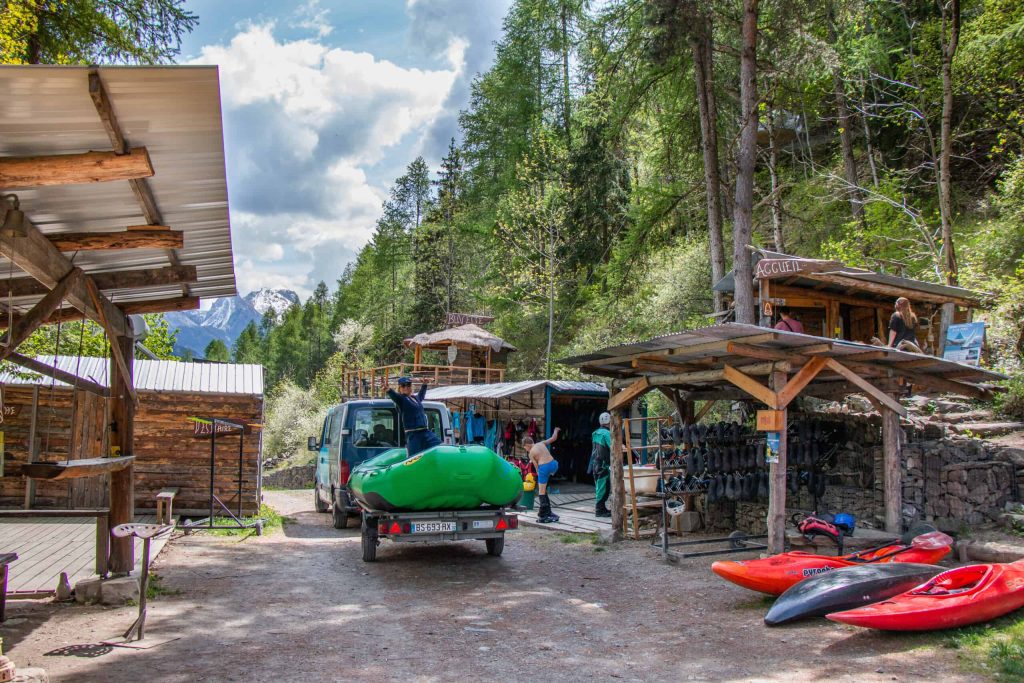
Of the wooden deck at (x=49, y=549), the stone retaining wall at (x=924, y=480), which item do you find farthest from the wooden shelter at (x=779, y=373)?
the wooden deck at (x=49, y=549)

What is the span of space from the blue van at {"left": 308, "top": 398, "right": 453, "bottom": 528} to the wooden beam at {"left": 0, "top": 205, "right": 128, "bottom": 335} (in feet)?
16.0

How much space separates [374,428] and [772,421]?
6.46m

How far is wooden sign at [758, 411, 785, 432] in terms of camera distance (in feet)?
28.3

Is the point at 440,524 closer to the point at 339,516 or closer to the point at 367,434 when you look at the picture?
the point at 367,434

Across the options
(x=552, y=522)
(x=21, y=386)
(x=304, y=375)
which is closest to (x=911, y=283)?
(x=552, y=522)

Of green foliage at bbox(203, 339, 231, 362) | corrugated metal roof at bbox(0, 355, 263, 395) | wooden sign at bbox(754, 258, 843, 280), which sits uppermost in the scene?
green foliage at bbox(203, 339, 231, 362)

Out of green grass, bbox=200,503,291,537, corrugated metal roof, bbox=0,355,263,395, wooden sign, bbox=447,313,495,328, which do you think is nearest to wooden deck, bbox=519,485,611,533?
green grass, bbox=200,503,291,537

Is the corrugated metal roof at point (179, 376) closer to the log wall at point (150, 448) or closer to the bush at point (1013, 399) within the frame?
the log wall at point (150, 448)

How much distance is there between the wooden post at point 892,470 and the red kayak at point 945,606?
3.28m

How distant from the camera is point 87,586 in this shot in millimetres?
6898

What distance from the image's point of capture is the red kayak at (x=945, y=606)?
219 inches

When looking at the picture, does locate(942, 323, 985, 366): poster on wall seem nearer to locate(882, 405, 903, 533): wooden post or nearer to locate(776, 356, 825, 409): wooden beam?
locate(882, 405, 903, 533): wooden post

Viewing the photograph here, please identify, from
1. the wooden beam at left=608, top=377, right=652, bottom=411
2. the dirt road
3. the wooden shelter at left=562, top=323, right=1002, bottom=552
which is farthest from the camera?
the wooden beam at left=608, top=377, right=652, bottom=411

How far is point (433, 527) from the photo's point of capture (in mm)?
8594
